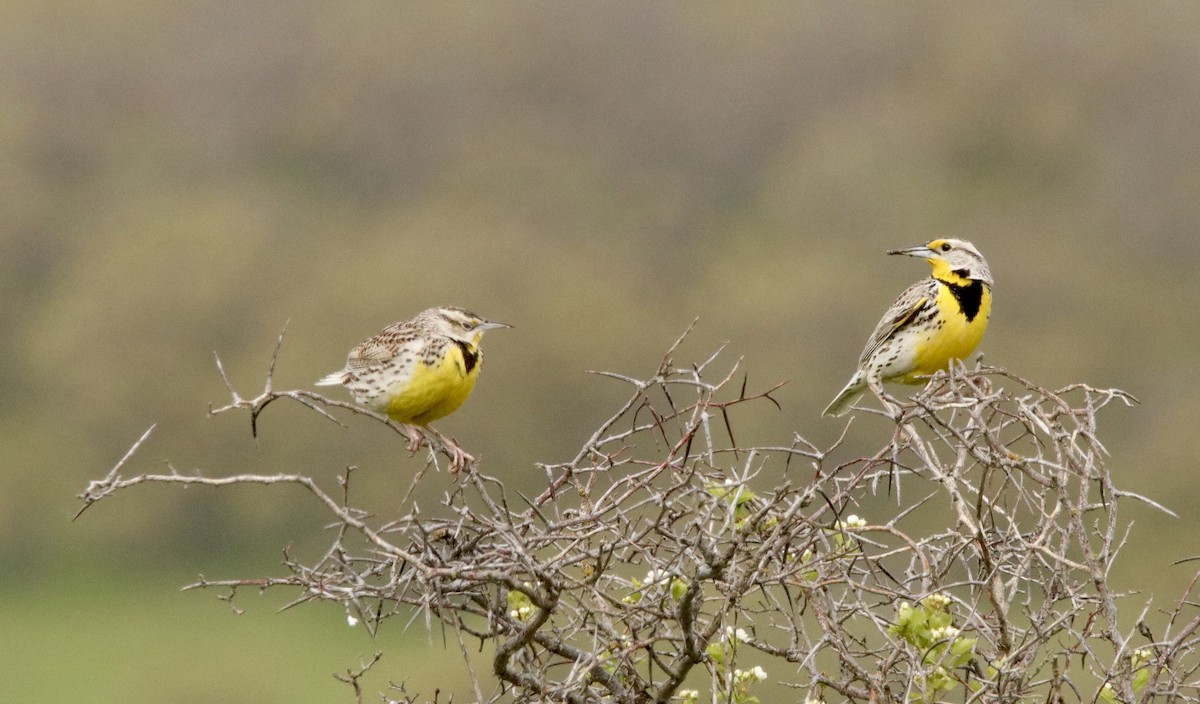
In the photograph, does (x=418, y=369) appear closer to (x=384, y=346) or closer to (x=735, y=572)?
(x=384, y=346)

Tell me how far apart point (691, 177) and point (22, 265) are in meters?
8.10

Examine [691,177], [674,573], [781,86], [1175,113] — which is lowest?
[674,573]

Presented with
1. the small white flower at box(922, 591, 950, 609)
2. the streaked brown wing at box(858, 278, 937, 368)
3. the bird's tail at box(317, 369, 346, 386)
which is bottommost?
the small white flower at box(922, 591, 950, 609)

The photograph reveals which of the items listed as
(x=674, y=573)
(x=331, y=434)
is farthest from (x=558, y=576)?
(x=331, y=434)

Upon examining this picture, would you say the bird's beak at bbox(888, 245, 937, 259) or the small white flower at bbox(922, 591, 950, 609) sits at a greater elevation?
the bird's beak at bbox(888, 245, 937, 259)

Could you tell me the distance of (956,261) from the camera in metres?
4.84

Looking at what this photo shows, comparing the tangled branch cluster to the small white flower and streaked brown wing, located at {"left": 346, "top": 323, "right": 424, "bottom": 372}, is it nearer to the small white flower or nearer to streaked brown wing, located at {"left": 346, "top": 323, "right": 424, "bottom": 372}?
the small white flower

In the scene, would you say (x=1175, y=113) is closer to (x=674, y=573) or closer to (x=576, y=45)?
(x=576, y=45)

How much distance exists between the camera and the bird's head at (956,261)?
481 cm

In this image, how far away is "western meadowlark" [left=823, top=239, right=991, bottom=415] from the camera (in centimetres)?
475

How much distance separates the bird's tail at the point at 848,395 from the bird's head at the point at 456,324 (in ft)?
3.89

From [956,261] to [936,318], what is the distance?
0.21 metres

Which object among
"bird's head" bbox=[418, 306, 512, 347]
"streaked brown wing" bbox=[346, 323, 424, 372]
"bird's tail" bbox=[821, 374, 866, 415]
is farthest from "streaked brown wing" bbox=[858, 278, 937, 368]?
"streaked brown wing" bbox=[346, 323, 424, 372]

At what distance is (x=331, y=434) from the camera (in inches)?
603
